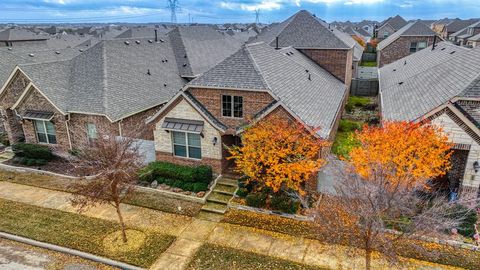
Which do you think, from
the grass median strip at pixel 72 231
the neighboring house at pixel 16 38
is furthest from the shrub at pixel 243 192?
the neighboring house at pixel 16 38

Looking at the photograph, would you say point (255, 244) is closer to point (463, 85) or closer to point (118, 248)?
point (118, 248)

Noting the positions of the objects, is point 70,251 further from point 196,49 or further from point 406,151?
point 196,49

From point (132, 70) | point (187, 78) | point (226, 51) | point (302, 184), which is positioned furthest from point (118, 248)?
point (226, 51)

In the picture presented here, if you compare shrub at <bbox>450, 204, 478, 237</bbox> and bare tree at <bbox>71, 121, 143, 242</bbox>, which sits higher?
bare tree at <bbox>71, 121, 143, 242</bbox>

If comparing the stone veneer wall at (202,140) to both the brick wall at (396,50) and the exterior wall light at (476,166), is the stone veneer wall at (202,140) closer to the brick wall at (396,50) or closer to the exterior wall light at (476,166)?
the exterior wall light at (476,166)

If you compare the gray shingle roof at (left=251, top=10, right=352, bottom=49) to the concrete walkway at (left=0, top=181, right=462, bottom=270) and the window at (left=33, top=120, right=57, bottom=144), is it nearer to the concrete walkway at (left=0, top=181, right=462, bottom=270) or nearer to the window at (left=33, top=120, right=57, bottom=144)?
the window at (left=33, top=120, right=57, bottom=144)

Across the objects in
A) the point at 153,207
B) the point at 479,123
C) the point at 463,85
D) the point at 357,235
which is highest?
the point at 463,85

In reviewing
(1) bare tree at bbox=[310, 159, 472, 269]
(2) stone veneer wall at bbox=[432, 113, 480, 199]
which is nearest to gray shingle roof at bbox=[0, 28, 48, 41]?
(1) bare tree at bbox=[310, 159, 472, 269]
